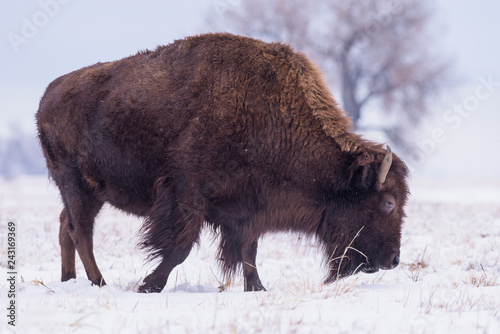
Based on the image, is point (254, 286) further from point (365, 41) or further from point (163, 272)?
point (365, 41)

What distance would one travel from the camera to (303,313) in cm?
337

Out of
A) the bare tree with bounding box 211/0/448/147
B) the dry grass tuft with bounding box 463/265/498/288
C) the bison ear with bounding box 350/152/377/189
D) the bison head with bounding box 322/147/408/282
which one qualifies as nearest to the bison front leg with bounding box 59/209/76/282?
the bison head with bounding box 322/147/408/282

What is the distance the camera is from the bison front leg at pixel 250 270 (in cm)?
559

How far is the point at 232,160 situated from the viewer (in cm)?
502

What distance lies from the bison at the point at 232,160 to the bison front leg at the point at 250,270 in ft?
0.06

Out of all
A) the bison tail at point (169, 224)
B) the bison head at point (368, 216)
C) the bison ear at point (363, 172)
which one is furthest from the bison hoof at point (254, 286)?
the bison ear at point (363, 172)

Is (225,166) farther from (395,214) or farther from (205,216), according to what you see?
(395,214)

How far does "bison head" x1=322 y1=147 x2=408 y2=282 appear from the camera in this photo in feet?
17.1

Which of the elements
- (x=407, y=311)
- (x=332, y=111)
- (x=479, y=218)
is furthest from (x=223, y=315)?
(x=479, y=218)

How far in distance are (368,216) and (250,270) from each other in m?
1.31

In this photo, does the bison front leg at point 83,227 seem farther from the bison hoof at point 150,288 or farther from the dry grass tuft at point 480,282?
the dry grass tuft at point 480,282

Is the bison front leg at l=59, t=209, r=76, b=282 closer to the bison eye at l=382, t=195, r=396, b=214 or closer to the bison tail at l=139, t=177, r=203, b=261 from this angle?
the bison tail at l=139, t=177, r=203, b=261

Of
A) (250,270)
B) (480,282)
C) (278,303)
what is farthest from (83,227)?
(480,282)

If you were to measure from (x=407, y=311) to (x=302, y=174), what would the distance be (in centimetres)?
196
